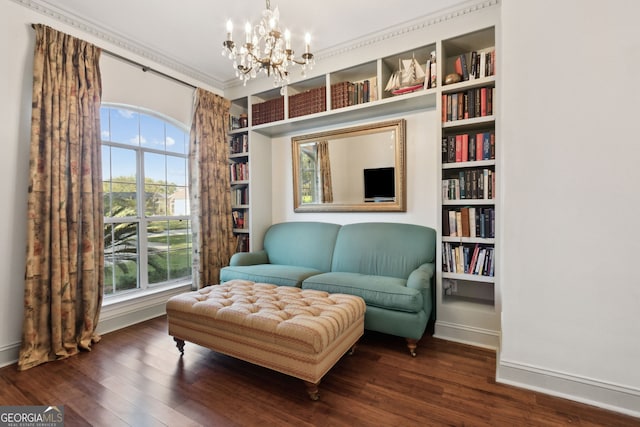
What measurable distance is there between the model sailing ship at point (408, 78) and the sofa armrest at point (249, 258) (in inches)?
89.2

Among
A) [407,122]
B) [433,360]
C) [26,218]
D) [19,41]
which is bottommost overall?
[433,360]

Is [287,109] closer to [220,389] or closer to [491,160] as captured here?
[491,160]

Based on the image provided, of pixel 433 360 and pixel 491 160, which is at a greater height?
pixel 491 160

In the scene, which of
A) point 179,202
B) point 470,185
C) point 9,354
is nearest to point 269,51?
point 470,185

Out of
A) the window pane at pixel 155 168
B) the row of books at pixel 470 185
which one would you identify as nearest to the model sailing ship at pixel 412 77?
the row of books at pixel 470 185

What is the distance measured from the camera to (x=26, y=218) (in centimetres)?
221

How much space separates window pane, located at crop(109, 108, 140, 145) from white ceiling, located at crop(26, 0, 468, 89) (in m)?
0.62

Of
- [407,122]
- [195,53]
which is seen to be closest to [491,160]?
[407,122]

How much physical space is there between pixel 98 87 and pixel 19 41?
1.70 ft

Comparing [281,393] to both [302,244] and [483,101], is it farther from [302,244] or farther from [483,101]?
[483,101]

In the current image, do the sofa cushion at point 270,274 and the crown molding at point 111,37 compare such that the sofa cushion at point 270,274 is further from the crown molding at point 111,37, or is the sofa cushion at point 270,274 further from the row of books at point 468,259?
the crown molding at point 111,37

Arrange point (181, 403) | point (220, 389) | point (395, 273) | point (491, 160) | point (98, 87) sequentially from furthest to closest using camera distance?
point (395, 273) < point (98, 87) < point (491, 160) < point (220, 389) < point (181, 403)

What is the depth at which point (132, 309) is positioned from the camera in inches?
115

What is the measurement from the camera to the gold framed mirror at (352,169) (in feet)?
9.86
